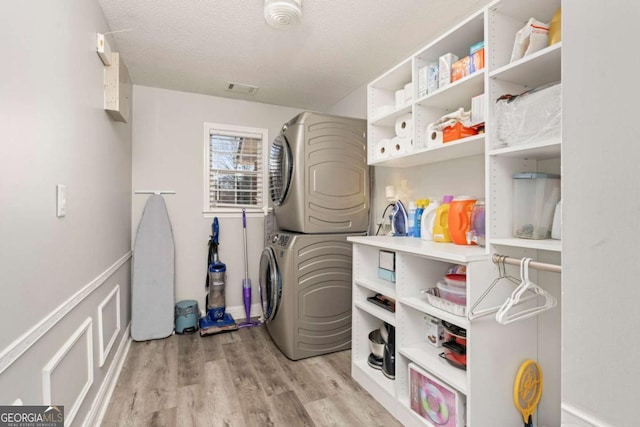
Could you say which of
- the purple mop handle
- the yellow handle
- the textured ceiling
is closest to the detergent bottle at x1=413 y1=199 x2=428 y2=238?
the yellow handle

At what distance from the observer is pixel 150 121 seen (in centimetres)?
303

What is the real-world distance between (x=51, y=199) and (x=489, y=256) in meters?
1.81

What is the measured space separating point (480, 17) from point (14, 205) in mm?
1958

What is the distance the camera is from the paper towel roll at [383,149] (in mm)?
2115

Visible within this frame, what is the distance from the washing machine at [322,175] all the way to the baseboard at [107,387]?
1.58 m

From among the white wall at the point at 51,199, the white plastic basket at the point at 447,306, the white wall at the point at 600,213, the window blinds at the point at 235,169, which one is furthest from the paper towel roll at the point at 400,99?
the window blinds at the point at 235,169

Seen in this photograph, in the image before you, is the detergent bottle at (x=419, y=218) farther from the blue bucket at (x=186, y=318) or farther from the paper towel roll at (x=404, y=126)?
the blue bucket at (x=186, y=318)

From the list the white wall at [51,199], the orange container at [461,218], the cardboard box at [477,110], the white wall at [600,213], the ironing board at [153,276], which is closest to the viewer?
the white wall at [600,213]

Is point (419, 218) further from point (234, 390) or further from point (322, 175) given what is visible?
point (234, 390)

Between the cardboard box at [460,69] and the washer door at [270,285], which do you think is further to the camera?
the washer door at [270,285]

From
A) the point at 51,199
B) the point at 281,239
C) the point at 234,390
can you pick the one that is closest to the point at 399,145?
the point at 281,239

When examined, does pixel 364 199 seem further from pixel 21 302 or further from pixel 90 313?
pixel 21 302

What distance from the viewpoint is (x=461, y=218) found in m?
1.63

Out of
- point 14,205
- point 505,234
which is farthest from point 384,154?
point 14,205
